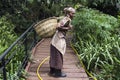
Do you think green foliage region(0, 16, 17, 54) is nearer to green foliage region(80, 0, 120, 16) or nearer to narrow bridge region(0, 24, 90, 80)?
narrow bridge region(0, 24, 90, 80)

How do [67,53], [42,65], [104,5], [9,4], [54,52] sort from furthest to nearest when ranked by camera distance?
[104,5], [9,4], [67,53], [42,65], [54,52]

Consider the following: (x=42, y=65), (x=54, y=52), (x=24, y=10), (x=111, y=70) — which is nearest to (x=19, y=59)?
(x=42, y=65)

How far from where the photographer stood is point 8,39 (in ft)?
24.6

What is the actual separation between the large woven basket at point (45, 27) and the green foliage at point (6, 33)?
0.76 metres

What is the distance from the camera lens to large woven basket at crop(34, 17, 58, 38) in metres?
7.67

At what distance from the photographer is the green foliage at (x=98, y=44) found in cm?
553

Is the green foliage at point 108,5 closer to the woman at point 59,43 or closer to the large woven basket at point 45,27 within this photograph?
the large woven basket at point 45,27

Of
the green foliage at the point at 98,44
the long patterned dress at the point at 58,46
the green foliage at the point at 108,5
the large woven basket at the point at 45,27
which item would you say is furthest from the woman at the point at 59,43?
the green foliage at the point at 108,5

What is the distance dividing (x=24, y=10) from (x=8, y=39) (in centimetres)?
246

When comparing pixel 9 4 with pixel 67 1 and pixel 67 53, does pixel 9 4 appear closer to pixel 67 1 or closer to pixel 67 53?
pixel 67 1

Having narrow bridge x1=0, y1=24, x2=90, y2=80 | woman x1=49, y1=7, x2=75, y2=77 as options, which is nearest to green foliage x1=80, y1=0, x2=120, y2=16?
narrow bridge x1=0, y1=24, x2=90, y2=80

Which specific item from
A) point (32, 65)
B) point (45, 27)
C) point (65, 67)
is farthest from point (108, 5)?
point (32, 65)

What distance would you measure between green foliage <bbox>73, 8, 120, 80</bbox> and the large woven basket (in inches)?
27.0

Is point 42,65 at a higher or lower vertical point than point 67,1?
lower
